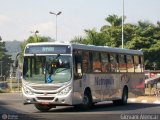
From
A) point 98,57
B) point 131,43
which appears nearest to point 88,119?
point 98,57

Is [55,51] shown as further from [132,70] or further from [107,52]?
[132,70]

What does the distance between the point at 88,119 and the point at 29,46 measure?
5.60 metres

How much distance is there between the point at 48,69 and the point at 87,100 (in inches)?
101

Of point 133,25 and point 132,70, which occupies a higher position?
point 133,25

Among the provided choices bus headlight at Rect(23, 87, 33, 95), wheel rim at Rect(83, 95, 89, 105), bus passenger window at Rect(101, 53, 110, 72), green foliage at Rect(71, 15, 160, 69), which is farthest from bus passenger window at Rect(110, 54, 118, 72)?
green foliage at Rect(71, 15, 160, 69)

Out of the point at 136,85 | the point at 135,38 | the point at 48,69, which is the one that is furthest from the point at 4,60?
the point at 48,69

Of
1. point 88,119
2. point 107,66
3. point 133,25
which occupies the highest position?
point 133,25

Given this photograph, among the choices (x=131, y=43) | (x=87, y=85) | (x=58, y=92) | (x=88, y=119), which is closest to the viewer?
(x=88, y=119)

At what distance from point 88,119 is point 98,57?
697 centimetres

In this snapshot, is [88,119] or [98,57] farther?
[98,57]

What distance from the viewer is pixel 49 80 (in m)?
22.3

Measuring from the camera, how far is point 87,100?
78.8 ft

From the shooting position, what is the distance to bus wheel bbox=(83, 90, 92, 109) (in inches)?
939

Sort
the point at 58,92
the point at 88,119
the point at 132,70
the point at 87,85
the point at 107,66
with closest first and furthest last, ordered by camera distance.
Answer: the point at 88,119 → the point at 58,92 → the point at 87,85 → the point at 107,66 → the point at 132,70
